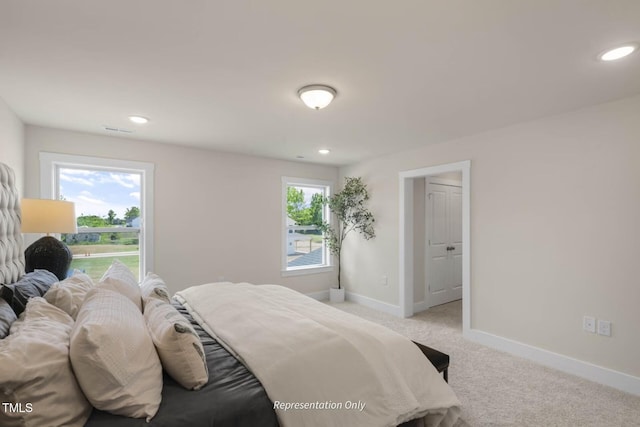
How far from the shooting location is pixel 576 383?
270 cm

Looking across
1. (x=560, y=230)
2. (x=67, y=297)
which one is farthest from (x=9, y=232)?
(x=560, y=230)

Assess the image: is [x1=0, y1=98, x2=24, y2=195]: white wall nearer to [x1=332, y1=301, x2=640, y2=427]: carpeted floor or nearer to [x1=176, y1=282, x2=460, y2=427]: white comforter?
[x1=176, y1=282, x2=460, y2=427]: white comforter

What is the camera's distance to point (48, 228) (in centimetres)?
250

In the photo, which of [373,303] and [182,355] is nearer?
[182,355]

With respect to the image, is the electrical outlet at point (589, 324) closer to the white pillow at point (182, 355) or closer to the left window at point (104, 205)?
the white pillow at point (182, 355)

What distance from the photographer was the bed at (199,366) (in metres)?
1.14

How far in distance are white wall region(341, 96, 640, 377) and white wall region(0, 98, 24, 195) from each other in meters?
4.50

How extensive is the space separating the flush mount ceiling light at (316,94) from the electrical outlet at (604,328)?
3.06 m

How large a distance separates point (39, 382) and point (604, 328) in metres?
3.86

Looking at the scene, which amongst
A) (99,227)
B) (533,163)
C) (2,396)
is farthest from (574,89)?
(99,227)

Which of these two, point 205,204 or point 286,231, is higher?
point 205,204

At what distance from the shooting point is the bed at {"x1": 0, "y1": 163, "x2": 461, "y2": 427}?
1.14 meters

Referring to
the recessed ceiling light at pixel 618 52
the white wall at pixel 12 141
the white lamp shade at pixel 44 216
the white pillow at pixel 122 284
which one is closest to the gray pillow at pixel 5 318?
the white pillow at pixel 122 284

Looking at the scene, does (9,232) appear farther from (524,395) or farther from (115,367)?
(524,395)
